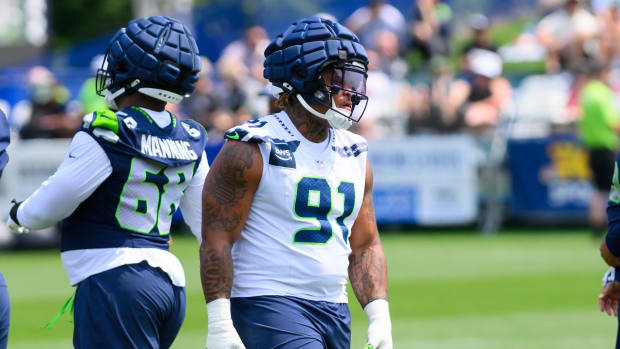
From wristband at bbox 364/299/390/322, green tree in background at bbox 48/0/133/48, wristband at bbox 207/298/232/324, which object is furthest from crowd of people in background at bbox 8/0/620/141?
→ green tree in background at bbox 48/0/133/48

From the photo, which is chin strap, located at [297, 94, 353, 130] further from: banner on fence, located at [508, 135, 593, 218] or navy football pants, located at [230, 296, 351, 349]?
banner on fence, located at [508, 135, 593, 218]

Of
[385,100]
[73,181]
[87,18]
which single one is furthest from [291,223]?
[87,18]

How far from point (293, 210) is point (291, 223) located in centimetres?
6

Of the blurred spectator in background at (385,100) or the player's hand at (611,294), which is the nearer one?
the player's hand at (611,294)

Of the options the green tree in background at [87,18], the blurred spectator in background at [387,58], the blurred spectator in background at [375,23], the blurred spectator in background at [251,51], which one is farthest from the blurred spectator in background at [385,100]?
the green tree in background at [87,18]

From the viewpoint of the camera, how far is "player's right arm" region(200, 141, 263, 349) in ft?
13.8

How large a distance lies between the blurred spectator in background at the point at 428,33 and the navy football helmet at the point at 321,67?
15.5 meters

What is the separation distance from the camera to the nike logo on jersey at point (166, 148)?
15.2 ft

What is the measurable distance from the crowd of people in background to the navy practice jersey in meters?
12.5

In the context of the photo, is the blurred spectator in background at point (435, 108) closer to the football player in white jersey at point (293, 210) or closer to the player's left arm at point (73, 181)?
the football player in white jersey at point (293, 210)

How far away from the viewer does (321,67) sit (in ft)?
14.5

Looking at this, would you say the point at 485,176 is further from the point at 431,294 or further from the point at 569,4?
the point at 431,294

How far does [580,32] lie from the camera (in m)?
18.7

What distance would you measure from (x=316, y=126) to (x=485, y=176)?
1283cm
